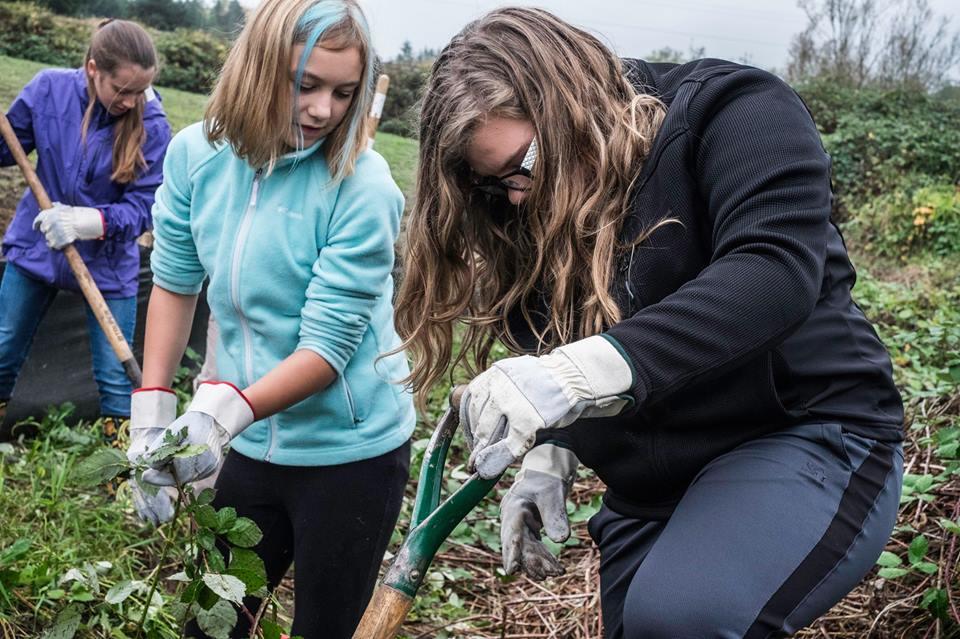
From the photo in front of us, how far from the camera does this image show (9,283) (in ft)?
12.5

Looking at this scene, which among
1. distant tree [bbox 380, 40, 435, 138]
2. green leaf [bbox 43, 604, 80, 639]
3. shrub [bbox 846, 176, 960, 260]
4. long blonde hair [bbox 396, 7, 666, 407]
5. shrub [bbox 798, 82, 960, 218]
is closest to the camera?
long blonde hair [bbox 396, 7, 666, 407]

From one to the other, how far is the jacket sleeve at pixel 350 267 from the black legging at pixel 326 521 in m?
0.25

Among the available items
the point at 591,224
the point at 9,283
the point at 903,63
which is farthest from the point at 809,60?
the point at 591,224

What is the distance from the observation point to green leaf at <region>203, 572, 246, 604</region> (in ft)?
4.82

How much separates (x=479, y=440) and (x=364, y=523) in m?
0.77

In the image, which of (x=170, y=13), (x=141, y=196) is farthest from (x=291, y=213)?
(x=170, y=13)

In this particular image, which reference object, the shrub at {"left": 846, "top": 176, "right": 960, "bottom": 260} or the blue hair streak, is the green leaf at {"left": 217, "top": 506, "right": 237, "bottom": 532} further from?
the shrub at {"left": 846, "top": 176, "right": 960, "bottom": 260}

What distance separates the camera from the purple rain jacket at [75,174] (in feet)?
12.2

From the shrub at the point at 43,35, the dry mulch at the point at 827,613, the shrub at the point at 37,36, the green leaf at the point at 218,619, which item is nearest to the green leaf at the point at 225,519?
the green leaf at the point at 218,619

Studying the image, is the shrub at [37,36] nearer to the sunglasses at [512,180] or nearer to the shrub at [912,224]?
the sunglasses at [512,180]

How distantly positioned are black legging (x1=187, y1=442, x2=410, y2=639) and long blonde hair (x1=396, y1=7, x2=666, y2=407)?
0.46 m

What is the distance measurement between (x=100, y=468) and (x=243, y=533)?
0.80ft

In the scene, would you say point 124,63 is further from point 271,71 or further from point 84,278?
point 271,71

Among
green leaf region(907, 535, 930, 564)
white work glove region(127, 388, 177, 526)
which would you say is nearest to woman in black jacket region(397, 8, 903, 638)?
white work glove region(127, 388, 177, 526)
